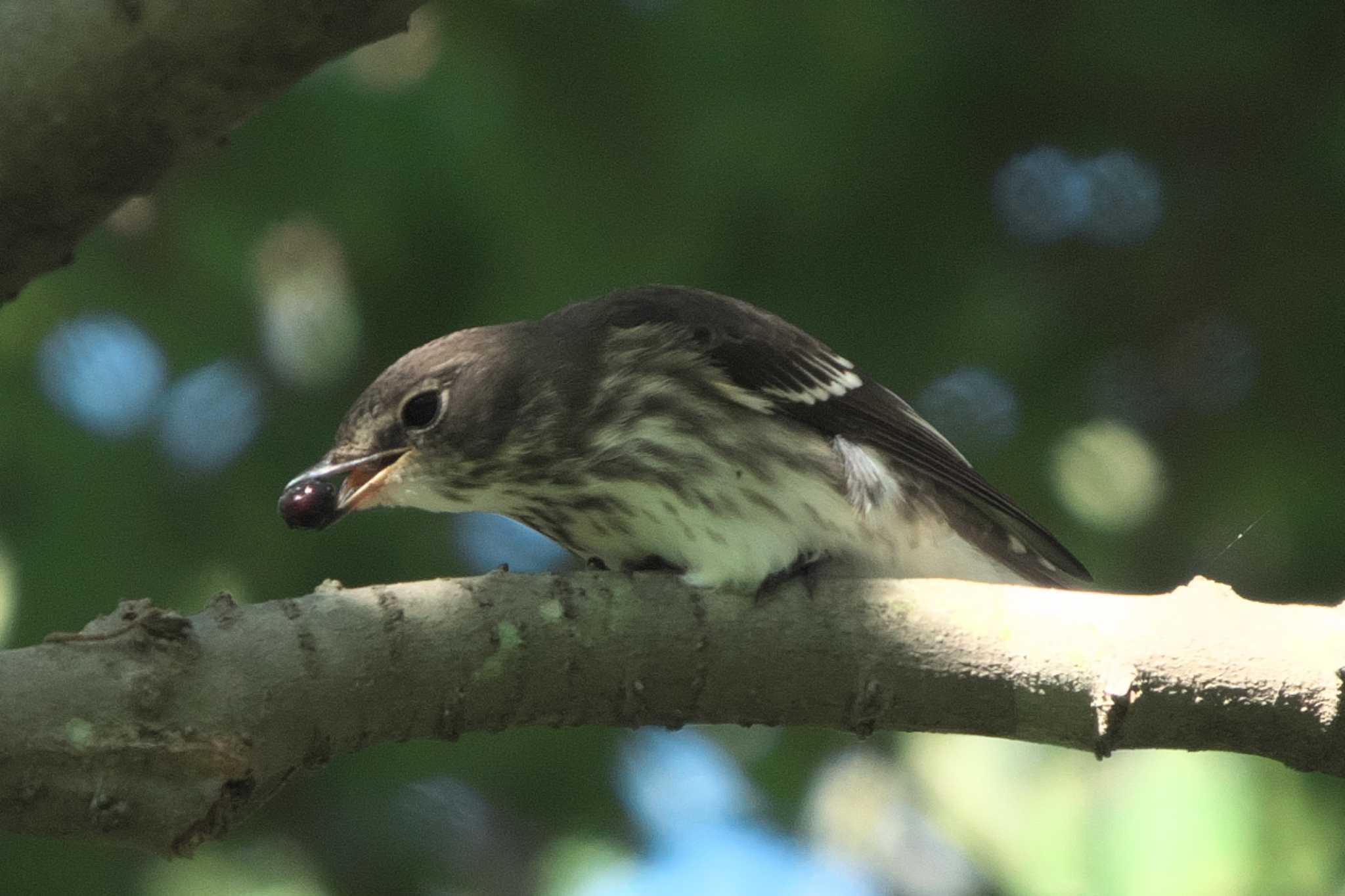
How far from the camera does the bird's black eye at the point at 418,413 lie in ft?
11.8

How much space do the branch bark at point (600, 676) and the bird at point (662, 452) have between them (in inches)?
26.3

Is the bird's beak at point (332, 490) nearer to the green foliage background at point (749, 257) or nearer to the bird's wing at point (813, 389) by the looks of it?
the bird's wing at point (813, 389)

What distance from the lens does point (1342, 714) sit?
2.38 meters

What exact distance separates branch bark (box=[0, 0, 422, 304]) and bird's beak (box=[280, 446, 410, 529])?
886 millimetres

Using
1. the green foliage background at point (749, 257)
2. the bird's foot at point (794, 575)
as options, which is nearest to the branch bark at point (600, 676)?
the bird's foot at point (794, 575)

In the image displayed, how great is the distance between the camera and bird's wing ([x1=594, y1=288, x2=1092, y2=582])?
12.2ft

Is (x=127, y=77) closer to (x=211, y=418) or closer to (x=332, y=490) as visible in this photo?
(x=332, y=490)

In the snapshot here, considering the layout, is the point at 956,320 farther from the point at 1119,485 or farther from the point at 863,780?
the point at 863,780

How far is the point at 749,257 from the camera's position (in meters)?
4.81

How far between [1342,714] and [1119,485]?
2.50 meters

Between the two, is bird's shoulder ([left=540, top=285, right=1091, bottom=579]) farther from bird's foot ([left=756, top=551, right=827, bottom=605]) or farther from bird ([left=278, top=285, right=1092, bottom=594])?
bird's foot ([left=756, top=551, right=827, bottom=605])

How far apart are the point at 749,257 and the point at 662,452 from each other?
148 centimetres

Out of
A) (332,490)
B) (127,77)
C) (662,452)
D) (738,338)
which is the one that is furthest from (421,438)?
(127,77)

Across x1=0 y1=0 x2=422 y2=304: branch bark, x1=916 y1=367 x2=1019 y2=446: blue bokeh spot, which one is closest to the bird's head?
x1=0 y1=0 x2=422 y2=304: branch bark
